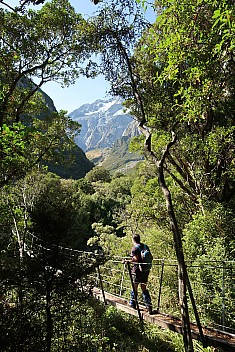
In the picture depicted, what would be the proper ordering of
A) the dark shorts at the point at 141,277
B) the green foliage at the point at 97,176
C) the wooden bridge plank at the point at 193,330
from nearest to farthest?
the wooden bridge plank at the point at 193,330 < the dark shorts at the point at 141,277 < the green foliage at the point at 97,176

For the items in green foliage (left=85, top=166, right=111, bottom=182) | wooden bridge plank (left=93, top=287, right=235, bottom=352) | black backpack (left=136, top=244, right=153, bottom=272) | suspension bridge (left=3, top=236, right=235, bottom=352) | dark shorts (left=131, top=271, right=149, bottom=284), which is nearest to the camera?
wooden bridge plank (left=93, top=287, right=235, bottom=352)

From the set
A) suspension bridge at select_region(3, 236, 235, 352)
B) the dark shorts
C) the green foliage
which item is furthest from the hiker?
the green foliage

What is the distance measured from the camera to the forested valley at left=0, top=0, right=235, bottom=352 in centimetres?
340

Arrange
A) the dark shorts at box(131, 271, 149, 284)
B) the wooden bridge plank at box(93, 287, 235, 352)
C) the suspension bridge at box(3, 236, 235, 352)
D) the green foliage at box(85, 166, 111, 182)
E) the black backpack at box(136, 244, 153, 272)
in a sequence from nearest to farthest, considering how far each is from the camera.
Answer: the wooden bridge plank at box(93, 287, 235, 352), the suspension bridge at box(3, 236, 235, 352), the black backpack at box(136, 244, 153, 272), the dark shorts at box(131, 271, 149, 284), the green foliage at box(85, 166, 111, 182)

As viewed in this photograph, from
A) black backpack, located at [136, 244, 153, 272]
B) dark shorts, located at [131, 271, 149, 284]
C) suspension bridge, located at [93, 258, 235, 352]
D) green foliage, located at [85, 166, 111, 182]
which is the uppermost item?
green foliage, located at [85, 166, 111, 182]

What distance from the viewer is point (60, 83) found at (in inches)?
291

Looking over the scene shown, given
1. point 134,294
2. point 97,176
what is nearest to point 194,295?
point 134,294

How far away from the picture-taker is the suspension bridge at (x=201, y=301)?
3668 millimetres

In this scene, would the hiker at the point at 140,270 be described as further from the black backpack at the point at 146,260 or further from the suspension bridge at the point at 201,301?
the suspension bridge at the point at 201,301

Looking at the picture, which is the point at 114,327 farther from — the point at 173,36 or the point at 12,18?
the point at 12,18

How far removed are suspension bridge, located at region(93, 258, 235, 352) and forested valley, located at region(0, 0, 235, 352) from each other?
0.16 feet

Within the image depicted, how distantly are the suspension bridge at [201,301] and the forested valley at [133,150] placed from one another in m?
0.05

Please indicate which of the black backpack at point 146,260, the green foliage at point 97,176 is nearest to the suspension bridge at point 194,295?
the black backpack at point 146,260

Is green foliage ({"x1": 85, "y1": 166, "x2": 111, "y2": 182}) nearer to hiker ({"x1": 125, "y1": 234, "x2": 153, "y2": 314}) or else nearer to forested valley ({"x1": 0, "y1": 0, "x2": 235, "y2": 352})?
forested valley ({"x1": 0, "y1": 0, "x2": 235, "y2": 352})
